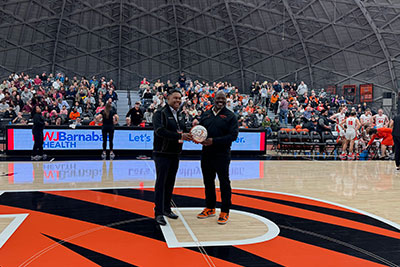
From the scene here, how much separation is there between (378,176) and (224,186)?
650cm

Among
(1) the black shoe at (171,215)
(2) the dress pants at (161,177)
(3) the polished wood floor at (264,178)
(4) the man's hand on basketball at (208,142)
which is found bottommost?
(1) the black shoe at (171,215)

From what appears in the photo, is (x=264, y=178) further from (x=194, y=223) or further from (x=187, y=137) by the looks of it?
(x=187, y=137)

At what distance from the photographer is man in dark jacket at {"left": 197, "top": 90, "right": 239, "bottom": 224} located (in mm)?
4863

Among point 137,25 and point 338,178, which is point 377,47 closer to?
point 137,25

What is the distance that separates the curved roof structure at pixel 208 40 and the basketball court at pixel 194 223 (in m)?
24.0

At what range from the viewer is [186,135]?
15.3 feet

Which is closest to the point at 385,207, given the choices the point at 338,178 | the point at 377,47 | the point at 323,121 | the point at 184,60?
the point at 338,178

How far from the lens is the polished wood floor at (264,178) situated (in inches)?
267

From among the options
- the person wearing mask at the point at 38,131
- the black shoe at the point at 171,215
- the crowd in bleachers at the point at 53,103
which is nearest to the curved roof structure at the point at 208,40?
the crowd in bleachers at the point at 53,103

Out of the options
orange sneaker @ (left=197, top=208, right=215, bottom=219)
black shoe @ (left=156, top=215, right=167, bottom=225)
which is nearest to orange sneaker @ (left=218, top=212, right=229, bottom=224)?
orange sneaker @ (left=197, top=208, right=215, bottom=219)

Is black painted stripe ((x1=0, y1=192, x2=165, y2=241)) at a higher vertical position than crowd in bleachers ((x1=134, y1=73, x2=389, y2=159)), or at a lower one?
lower

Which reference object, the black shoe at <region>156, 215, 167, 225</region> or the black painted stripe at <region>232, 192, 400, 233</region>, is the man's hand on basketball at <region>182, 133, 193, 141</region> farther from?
the black painted stripe at <region>232, 192, 400, 233</region>

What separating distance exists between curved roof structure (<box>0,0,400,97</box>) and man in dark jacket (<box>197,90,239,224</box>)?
26.4 m

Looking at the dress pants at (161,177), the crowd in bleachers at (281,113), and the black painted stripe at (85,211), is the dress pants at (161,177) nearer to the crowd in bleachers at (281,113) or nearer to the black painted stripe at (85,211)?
the black painted stripe at (85,211)
